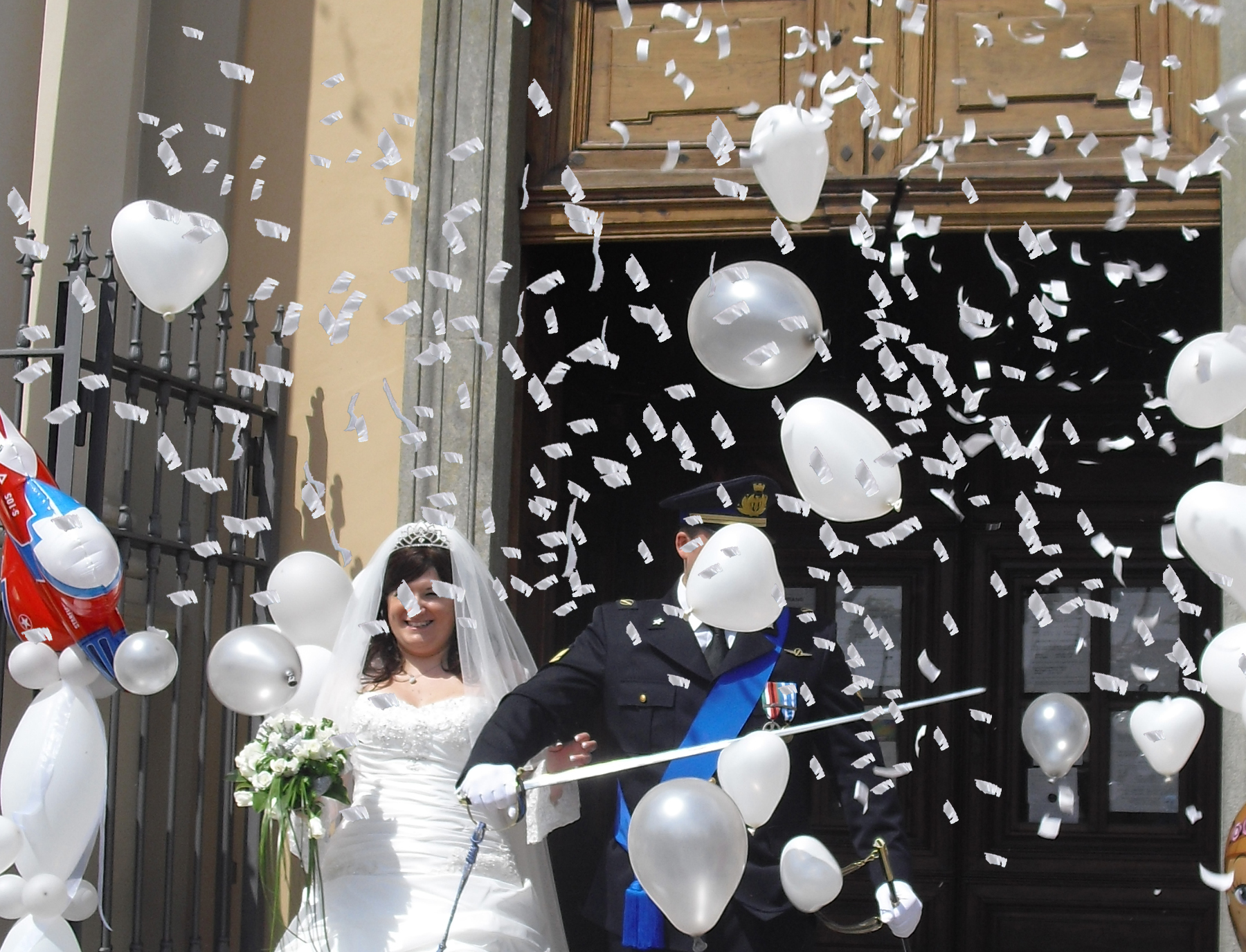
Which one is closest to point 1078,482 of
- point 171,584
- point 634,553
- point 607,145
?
point 634,553

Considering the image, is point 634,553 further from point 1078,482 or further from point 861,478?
point 861,478

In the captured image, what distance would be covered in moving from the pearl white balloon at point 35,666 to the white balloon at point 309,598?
0.67 m

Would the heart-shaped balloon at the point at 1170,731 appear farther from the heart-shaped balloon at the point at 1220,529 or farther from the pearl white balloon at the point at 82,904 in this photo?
the pearl white balloon at the point at 82,904

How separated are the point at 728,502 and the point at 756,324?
678 millimetres

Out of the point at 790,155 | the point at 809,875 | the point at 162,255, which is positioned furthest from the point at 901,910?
the point at 162,255

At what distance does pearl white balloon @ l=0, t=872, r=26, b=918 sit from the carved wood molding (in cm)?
254

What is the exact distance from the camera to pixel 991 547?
668cm

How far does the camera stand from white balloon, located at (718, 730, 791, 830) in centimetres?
398

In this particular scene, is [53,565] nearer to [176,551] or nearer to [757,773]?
[176,551]

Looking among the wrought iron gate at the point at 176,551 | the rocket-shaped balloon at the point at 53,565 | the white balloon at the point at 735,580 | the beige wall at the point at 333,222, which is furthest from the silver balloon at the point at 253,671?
the white balloon at the point at 735,580

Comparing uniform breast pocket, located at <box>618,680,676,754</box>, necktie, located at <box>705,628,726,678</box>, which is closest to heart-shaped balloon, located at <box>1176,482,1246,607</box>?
necktie, located at <box>705,628,726,678</box>

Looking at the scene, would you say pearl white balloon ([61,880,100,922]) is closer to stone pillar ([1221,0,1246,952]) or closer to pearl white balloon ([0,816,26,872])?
pearl white balloon ([0,816,26,872])

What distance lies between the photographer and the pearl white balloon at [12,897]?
4281 millimetres

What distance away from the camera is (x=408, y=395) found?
17.7 feet
